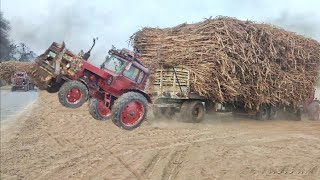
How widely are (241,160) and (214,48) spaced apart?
375 cm

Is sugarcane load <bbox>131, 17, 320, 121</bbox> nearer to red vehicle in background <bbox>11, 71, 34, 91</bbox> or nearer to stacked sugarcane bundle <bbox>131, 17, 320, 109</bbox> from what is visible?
stacked sugarcane bundle <bbox>131, 17, 320, 109</bbox>

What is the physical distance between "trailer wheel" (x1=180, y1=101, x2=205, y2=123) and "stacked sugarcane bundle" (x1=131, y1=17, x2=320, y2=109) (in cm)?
60

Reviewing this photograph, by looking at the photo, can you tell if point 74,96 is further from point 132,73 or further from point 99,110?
point 99,110

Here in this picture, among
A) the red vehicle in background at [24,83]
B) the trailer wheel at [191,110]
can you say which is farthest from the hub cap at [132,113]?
the trailer wheel at [191,110]

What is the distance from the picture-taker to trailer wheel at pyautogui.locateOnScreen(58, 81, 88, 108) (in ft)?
12.5

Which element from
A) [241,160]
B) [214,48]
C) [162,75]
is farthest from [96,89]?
[162,75]

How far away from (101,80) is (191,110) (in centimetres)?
908

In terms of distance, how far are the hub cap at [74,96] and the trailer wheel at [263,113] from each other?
511 inches

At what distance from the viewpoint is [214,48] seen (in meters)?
11.1

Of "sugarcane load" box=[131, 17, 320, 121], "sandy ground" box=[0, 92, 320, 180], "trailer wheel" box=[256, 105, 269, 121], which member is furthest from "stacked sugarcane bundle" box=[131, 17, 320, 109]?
"sandy ground" box=[0, 92, 320, 180]

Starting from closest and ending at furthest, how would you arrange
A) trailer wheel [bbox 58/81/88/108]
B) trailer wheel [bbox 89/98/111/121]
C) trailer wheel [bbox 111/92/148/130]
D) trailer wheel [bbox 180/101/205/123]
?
trailer wheel [bbox 111/92/148/130] → trailer wheel [bbox 58/81/88/108] → trailer wheel [bbox 89/98/111/121] → trailer wheel [bbox 180/101/205/123]

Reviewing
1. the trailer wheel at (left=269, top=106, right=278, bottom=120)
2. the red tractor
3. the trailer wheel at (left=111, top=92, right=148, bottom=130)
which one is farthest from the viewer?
the trailer wheel at (left=269, top=106, right=278, bottom=120)

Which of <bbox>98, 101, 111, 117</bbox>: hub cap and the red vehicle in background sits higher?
the red vehicle in background

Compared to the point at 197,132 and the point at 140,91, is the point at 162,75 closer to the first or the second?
the point at 197,132
